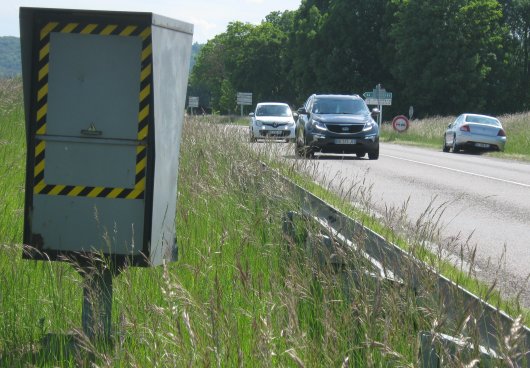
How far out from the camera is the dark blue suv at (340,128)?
2661 centimetres

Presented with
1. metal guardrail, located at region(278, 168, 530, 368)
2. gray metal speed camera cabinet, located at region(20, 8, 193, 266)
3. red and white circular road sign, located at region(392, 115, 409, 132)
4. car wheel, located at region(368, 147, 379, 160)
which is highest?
gray metal speed camera cabinet, located at region(20, 8, 193, 266)

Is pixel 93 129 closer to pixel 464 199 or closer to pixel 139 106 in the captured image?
pixel 139 106

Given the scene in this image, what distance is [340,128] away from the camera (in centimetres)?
2662

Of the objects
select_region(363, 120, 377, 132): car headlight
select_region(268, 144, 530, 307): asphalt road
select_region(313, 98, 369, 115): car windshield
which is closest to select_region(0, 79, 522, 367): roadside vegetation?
select_region(268, 144, 530, 307): asphalt road

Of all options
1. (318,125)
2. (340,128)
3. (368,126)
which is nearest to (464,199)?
(340,128)

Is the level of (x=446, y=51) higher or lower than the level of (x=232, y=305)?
higher

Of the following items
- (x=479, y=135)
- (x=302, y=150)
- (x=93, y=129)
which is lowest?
(x=479, y=135)

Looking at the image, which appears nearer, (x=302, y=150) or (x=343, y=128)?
(x=302, y=150)

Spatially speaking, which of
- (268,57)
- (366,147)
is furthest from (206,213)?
(268,57)

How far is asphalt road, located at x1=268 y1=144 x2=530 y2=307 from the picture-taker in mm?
8602

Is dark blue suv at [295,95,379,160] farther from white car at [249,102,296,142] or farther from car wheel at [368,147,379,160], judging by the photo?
white car at [249,102,296,142]

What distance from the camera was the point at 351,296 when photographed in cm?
460

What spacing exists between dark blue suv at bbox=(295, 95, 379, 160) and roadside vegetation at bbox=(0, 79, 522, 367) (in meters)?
16.1

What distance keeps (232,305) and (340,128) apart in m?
22.1
